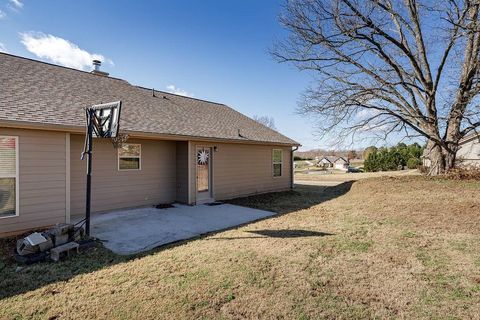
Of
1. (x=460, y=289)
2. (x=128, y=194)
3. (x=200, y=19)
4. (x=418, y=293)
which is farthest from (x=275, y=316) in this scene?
(x=200, y=19)

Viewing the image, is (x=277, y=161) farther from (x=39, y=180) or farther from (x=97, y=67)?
(x=39, y=180)

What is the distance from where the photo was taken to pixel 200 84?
627 inches

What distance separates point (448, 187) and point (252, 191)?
24.0 feet

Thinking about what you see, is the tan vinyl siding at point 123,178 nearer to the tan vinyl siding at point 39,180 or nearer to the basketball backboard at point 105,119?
the tan vinyl siding at point 39,180

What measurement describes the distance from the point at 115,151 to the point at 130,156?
495 millimetres

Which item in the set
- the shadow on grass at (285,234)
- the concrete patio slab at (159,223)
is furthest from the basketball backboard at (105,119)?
the shadow on grass at (285,234)

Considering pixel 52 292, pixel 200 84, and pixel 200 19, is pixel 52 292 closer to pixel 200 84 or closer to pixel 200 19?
pixel 200 19

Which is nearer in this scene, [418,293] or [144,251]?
[418,293]

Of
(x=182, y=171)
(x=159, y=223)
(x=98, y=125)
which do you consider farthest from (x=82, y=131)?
(x=182, y=171)

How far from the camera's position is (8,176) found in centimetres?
586

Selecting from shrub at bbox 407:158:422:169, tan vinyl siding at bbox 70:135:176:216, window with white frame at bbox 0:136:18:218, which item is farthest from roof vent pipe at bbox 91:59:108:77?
shrub at bbox 407:158:422:169

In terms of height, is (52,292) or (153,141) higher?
(153,141)

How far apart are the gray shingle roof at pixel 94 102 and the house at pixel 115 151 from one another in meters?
0.03

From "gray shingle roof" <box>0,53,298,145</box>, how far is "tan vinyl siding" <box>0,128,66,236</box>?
0.45 m
